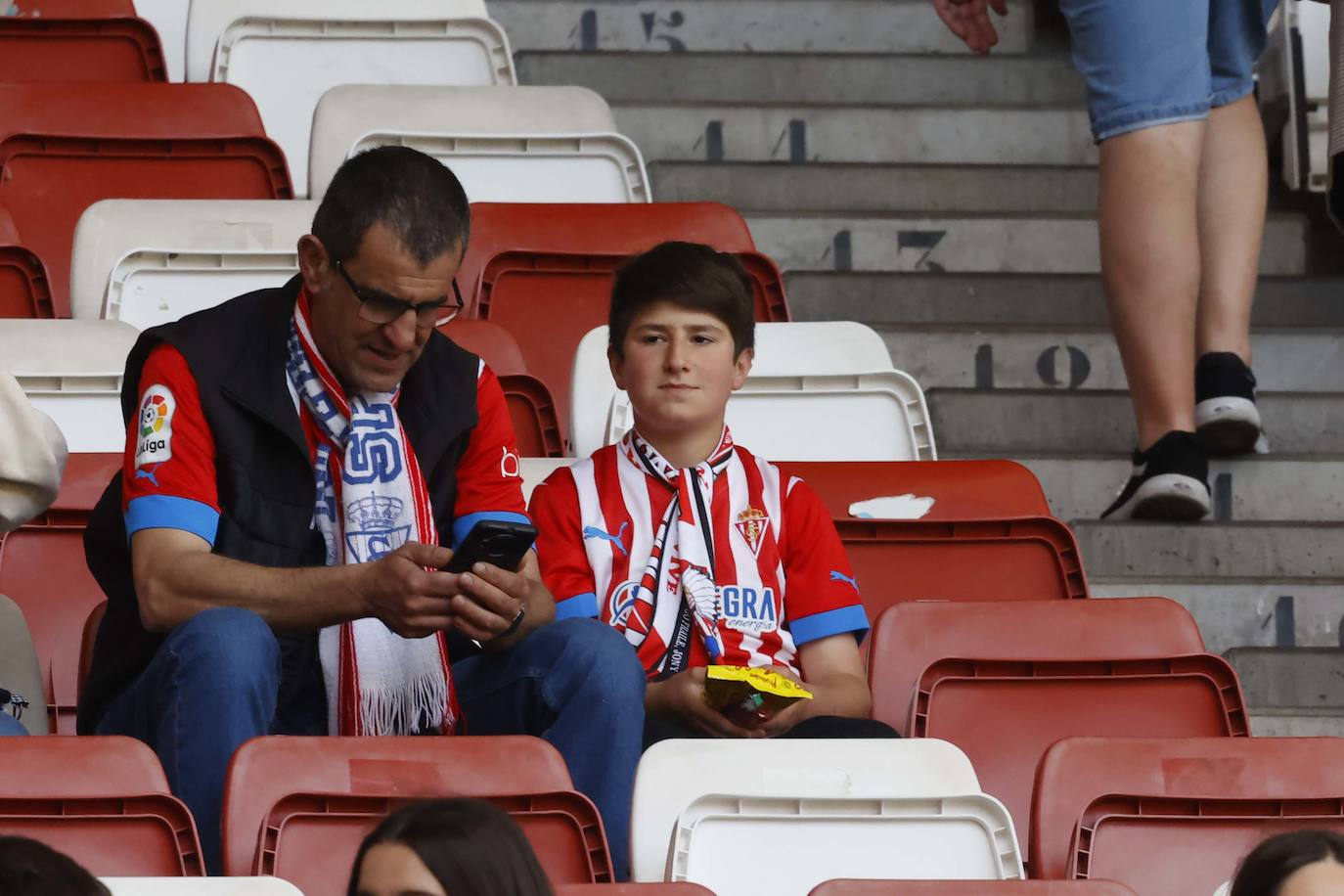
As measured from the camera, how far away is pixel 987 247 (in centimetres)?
484

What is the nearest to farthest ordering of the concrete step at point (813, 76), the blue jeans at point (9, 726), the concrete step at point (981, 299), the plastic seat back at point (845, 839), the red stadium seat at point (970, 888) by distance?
the red stadium seat at point (970, 888), the plastic seat back at point (845, 839), the blue jeans at point (9, 726), the concrete step at point (981, 299), the concrete step at point (813, 76)

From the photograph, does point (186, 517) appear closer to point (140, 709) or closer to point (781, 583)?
point (140, 709)

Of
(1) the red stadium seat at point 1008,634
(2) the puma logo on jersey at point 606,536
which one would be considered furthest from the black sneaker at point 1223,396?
(2) the puma logo on jersey at point 606,536

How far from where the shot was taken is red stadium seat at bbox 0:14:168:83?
470cm

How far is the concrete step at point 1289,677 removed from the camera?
11.7 feet

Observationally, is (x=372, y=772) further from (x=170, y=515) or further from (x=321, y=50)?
(x=321, y=50)

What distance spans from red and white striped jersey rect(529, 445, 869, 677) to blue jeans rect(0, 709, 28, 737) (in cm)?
66

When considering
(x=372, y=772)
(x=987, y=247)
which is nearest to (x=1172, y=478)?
(x=987, y=247)

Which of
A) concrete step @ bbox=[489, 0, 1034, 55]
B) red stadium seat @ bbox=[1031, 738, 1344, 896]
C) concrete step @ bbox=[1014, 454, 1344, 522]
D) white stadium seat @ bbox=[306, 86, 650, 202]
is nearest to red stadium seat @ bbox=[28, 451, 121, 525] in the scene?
white stadium seat @ bbox=[306, 86, 650, 202]

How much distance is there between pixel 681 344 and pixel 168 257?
1.04 metres

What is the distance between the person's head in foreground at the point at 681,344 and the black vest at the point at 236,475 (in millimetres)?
506

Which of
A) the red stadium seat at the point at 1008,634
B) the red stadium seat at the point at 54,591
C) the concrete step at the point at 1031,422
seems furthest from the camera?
the concrete step at the point at 1031,422

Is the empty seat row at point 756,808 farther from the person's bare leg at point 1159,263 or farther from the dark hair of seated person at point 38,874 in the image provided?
the person's bare leg at point 1159,263

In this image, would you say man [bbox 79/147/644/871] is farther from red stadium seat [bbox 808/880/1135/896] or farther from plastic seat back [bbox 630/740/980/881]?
red stadium seat [bbox 808/880/1135/896]
